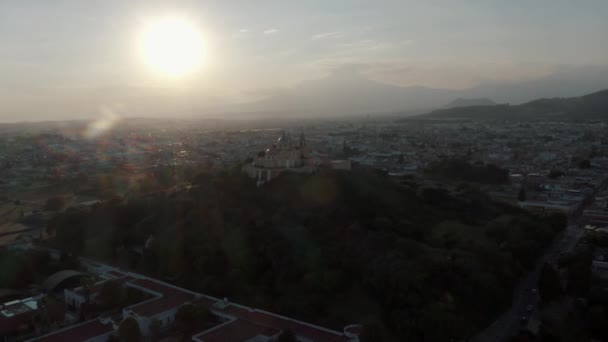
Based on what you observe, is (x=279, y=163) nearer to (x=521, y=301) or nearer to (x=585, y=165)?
(x=521, y=301)

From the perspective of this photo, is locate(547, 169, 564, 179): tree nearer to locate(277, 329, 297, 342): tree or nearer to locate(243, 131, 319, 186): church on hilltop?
locate(243, 131, 319, 186): church on hilltop

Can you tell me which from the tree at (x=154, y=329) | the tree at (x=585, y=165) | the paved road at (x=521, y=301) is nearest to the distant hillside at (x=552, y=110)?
the tree at (x=585, y=165)

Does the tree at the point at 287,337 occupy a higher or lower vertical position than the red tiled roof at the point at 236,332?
higher

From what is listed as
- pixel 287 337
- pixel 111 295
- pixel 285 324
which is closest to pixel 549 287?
pixel 285 324

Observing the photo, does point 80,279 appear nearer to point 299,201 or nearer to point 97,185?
point 299,201

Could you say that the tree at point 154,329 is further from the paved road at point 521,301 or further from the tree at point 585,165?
the tree at point 585,165
